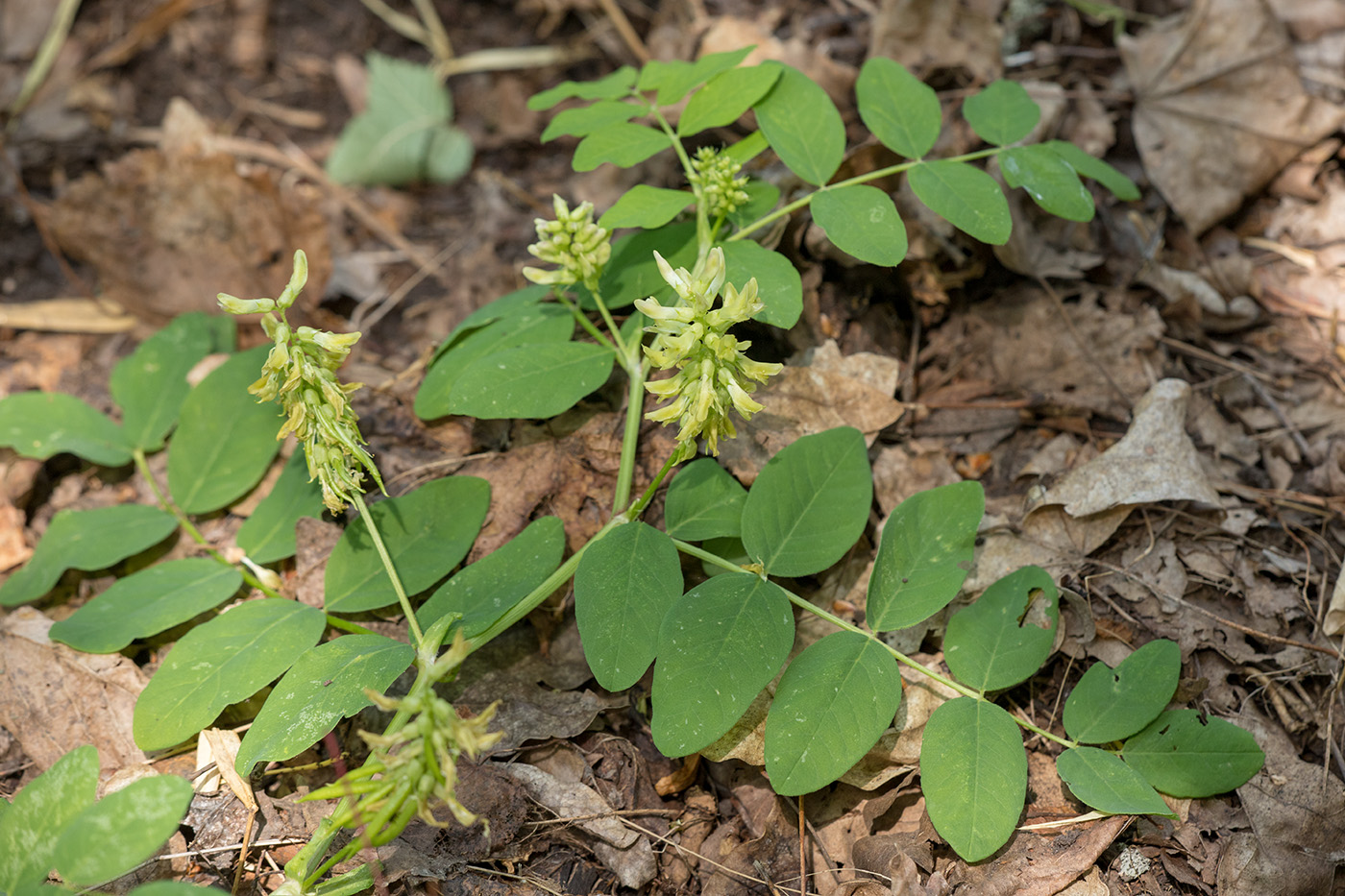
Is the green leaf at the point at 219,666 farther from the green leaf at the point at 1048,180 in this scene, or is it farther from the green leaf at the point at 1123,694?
the green leaf at the point at 1048,180

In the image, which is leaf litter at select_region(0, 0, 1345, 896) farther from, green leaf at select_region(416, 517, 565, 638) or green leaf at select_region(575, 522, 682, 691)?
green leaf at select_region(575, 522, 682, 691)

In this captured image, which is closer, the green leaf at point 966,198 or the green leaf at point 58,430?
the green leaf at point 966,198

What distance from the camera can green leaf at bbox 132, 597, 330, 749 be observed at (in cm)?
229

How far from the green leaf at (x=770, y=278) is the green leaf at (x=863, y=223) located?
0.55 ft

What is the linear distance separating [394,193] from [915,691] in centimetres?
375

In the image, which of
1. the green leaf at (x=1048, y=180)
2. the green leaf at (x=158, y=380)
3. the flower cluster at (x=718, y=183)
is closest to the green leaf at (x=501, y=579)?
the flower cluster at (x=718, y=183)

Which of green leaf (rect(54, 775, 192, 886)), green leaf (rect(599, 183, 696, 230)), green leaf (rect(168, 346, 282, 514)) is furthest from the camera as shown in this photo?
green leaf (rect(168, 346, 282, 514))

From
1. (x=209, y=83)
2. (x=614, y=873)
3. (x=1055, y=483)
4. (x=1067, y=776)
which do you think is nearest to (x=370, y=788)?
(x=614, y=873)

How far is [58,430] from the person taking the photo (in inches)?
124

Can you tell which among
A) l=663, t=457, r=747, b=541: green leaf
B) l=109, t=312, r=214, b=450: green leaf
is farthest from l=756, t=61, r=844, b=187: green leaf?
l=109, t=312, r=214, b=450: green leaf

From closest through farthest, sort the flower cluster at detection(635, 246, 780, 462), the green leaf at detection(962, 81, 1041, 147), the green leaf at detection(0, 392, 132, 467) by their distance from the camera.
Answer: the flower cluster at detection(635, 246, 780, 462) < the green leaf at detection(962, 81, 1041, 147) < the green leaf at detection(0, 392, 132, 467)

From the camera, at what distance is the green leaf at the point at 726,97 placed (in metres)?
2.77

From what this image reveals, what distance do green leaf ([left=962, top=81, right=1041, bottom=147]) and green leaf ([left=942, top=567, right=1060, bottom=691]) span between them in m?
1.44

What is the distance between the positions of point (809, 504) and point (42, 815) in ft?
6.44
